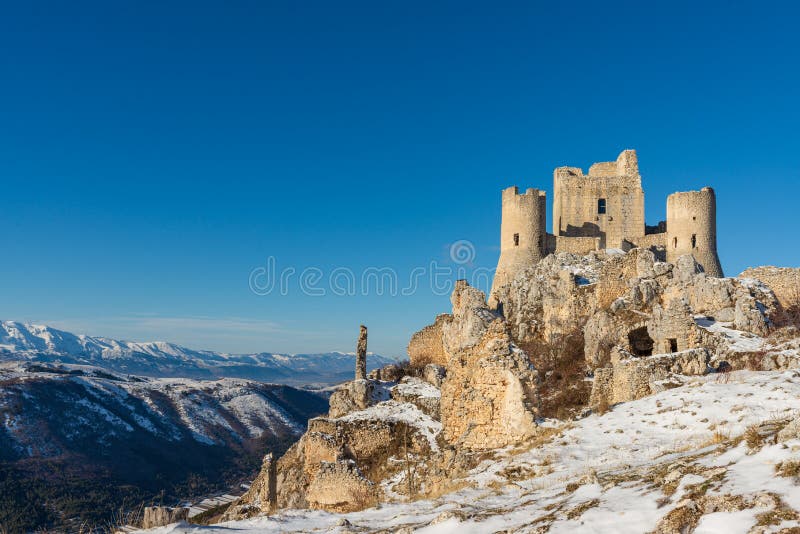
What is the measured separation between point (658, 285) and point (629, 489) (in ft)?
75.9

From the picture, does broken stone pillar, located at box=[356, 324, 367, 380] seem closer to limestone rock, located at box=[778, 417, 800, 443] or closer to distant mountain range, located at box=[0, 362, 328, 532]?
limestone rock, located at box=[778, 417, 800, 443]

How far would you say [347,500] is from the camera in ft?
51.1

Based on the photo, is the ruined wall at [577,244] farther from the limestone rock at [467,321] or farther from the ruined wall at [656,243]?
the limestone rock at [467,321]

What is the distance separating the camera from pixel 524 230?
131 feet

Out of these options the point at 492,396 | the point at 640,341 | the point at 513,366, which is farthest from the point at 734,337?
the point at 492,396

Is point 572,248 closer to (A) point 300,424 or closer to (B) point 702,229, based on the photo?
(B) point 702,229

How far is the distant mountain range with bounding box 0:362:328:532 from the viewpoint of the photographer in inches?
3312

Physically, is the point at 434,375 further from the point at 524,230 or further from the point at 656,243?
the point at 656,243

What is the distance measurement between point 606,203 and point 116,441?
4392 inches

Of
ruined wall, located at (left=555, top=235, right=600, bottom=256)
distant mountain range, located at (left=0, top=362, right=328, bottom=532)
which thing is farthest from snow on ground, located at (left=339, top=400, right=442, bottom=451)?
distant mountain range, located at (left=0, top=362, right=328, bottom=532)

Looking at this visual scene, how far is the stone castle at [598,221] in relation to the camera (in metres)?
37.2

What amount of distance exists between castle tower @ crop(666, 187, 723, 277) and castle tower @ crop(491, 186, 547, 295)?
8.60 meters

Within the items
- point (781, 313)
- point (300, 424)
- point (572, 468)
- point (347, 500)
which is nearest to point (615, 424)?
point (572, 468)

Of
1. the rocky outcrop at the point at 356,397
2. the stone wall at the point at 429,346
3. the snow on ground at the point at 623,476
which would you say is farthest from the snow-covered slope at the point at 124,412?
the snow on ground at the point at 623,476
